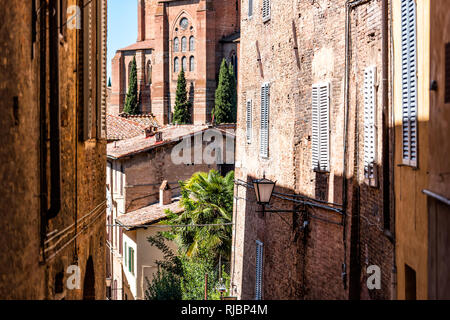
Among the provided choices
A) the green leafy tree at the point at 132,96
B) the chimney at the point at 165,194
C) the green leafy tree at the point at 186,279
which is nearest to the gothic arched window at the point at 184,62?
the green leafy tree at the point at 132,96

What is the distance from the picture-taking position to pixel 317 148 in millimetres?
12422

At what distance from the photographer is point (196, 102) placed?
247 feet

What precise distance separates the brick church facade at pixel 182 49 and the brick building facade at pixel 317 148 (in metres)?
56.9

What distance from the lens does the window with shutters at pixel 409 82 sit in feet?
25.6

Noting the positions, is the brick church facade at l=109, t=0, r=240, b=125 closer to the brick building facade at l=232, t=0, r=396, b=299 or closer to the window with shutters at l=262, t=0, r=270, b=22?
the brick building facade at l=232, t=0, r=396, b=299

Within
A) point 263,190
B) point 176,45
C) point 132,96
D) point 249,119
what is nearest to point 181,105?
point 176,45

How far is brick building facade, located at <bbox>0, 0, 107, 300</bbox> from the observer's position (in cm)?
589

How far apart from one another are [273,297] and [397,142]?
23.8 feet

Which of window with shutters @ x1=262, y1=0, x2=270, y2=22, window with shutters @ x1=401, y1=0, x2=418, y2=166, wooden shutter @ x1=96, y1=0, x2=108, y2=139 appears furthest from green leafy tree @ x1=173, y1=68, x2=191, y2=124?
window with shutters @ x1=401, y1=0, x2=418, y2=166

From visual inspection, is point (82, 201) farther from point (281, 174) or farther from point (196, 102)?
point (196, 102)

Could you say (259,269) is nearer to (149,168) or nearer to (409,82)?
(409,82)

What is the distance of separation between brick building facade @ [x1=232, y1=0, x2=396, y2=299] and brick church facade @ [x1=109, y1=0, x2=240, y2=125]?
187ft

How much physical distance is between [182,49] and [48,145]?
70.8m
